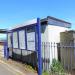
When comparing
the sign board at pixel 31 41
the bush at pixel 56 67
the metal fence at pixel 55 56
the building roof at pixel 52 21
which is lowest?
the bush at pixel 56 67

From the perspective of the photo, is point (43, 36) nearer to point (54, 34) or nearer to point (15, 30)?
point (54, 34)

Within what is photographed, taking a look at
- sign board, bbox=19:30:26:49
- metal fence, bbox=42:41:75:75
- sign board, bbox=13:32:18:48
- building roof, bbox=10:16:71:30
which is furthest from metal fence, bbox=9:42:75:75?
sign board, bbox=13:32:18:48

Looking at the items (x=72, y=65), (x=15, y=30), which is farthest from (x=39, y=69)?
(x=15, y=30)

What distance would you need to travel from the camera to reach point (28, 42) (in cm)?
1185

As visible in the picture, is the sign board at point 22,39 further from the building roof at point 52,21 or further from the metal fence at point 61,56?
the metal fence at point 61,56

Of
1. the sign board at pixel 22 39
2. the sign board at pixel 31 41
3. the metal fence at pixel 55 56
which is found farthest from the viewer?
the sign board at pixel 22 39

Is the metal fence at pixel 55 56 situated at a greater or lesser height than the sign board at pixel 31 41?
lesser

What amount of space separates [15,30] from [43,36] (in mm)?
2852

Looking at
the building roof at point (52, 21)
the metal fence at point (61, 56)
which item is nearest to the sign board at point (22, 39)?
the building roof at point (52, 21)

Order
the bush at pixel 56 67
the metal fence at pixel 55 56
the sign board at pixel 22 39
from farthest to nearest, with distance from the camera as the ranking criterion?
the sign board at pixel 22 39
the metal fence at pixel 55 56
the bush at pixel 56 67

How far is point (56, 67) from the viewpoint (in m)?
11.1

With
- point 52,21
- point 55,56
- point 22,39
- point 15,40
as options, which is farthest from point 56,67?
point 15,40

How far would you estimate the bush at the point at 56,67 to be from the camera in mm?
10864

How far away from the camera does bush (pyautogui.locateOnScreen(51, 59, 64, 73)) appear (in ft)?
35.6
